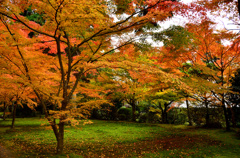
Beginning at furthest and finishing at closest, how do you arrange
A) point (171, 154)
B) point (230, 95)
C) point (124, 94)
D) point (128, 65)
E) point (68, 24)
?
point (124, 94), point (230, 95), point (171, 154), point (128, 65), point (68, 24)

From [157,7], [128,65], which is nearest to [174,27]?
[157,7]

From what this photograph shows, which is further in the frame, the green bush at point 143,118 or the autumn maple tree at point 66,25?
the green bush at point 143,118

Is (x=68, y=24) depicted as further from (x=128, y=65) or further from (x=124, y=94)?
(x=124, y=94)

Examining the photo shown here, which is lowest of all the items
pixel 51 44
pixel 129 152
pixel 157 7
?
pixel 129 152

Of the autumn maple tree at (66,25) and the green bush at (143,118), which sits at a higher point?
the autumn maple tree at (66,25)

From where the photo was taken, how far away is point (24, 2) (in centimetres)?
394

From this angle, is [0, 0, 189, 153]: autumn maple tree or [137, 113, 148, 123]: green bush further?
[137, 113, 148, 123]: green bush

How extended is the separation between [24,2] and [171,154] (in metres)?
6.56

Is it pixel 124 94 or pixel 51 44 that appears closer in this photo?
pixel 51 44

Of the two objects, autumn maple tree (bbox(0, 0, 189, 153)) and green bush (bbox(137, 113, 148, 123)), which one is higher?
autumn maple tree (bbox(0, 0, 189, 153))

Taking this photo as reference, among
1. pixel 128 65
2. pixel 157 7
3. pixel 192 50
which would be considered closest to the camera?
pixel 128 65

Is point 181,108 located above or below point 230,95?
below

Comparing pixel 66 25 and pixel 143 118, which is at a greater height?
pixel 66 25

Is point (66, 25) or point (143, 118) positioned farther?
point (143, 118)
